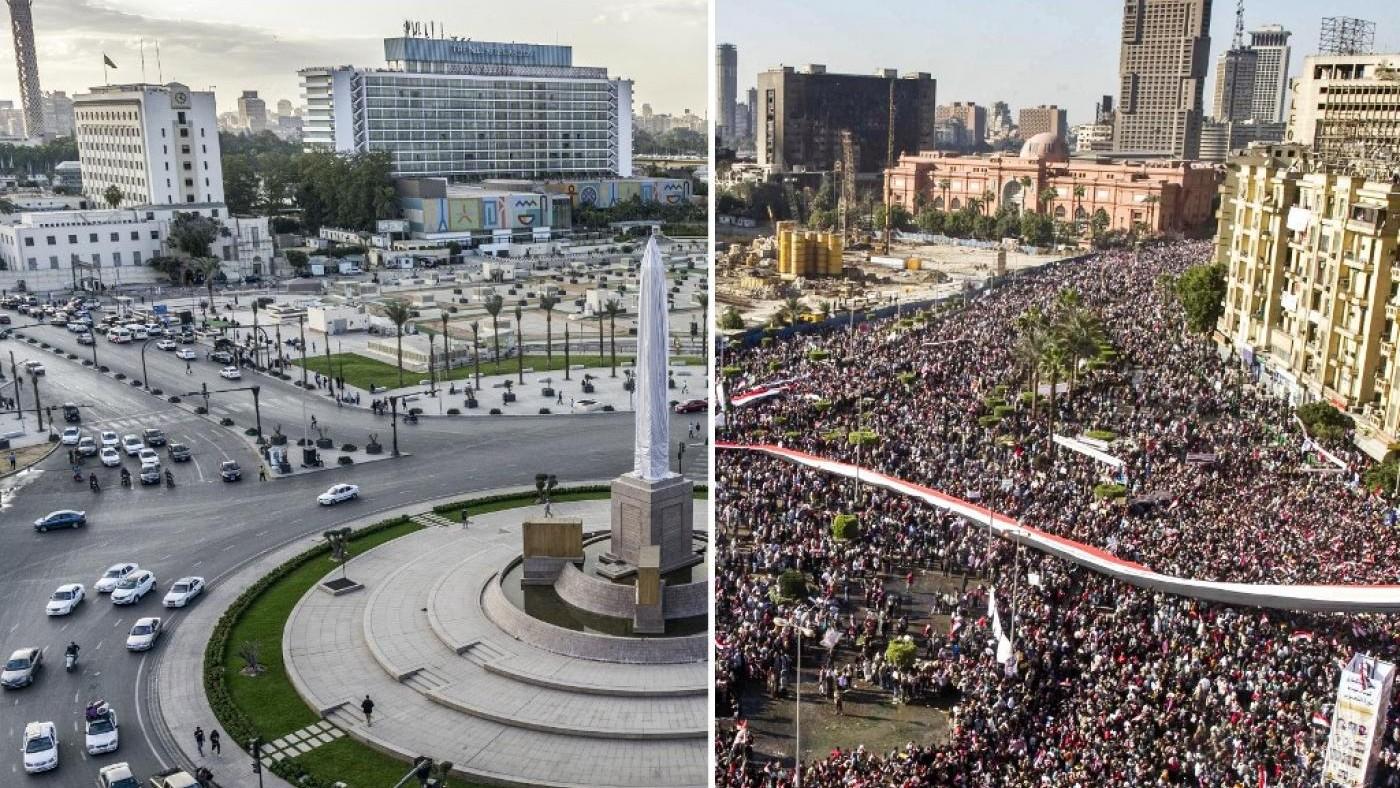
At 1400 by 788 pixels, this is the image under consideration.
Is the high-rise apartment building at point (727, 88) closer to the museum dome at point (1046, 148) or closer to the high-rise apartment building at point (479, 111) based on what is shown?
the museum dome at point (1046, 148)

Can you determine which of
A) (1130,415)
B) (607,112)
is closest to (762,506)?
(1130,415)

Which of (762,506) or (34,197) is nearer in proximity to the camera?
(762,506)

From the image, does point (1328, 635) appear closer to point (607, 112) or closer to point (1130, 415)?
point (1130, 415)

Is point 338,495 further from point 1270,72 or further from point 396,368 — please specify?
point 1270,72

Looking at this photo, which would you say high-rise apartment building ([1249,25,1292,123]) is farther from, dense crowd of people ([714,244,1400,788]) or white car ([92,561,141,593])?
white car ([92,561,141,593])

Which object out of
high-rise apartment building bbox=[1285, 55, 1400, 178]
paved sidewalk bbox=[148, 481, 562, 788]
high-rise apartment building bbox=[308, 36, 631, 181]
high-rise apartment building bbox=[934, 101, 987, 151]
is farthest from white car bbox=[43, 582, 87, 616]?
high-rise apartment building bbox=[308, 36, 631, 181]

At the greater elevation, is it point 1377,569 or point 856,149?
point 856,149

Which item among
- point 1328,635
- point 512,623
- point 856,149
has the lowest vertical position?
point 512,623
